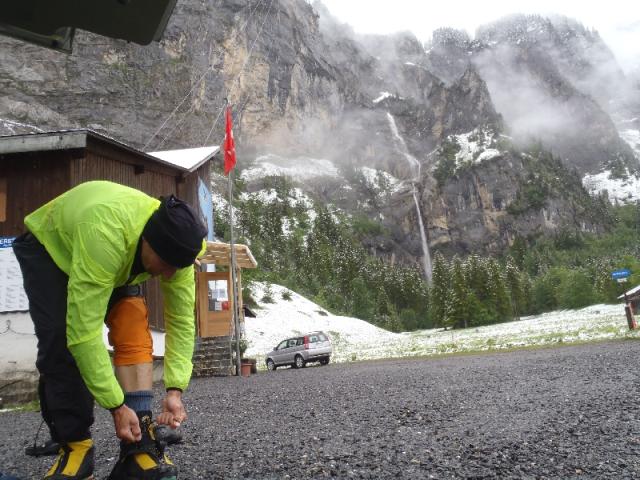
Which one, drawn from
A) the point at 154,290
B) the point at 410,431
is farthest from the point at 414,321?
the point at 410,431

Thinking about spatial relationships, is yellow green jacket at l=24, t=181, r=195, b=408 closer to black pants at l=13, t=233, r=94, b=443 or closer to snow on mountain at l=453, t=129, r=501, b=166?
black pants at l=13, t=233, r=94, b=443

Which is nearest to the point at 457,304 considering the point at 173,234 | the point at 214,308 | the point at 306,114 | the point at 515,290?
the point at 515,290

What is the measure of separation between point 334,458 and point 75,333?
158cm

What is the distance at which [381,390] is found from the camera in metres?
6.20

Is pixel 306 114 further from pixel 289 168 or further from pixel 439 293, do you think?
pixel 439 293

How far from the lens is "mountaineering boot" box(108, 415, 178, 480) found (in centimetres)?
205

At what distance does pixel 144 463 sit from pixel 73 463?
0.29m

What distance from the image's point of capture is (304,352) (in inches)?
758

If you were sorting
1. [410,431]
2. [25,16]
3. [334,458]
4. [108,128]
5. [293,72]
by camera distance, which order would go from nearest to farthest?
[25,16] → [334,458] → [410,431] → [108,128] → [293,72]

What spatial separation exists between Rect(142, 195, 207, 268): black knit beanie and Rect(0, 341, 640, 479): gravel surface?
1.23 meters

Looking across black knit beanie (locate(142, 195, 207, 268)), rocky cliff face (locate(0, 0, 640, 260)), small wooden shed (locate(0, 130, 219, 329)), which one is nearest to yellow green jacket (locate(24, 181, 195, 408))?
black knit beanie (locate(142, 195, 207, 268))

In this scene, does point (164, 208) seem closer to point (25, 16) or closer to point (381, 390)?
point (25, 16)

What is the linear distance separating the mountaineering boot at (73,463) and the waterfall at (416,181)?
136455 mm

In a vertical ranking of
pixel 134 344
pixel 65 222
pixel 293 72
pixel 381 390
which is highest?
pixel 293 72
